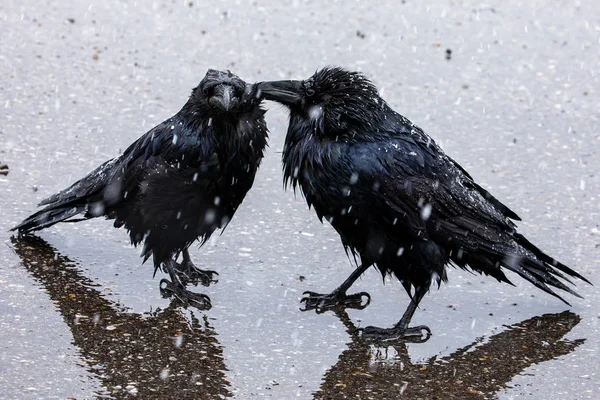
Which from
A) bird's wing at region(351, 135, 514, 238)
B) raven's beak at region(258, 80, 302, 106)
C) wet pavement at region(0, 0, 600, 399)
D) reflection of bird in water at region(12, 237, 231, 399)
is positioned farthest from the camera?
raven's beak at region(258, 80, 302, 106)

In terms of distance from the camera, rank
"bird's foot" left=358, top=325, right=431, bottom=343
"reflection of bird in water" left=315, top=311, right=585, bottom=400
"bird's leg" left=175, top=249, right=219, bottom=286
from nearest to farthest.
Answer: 1. "reflection of bird in water" left=315, top=311, right=585, bottom=400
2. "bird's foot" left=358, top=325, right=431, bottom=343
3. "bird's leg" left=175, top=249, right=219, bottom=286

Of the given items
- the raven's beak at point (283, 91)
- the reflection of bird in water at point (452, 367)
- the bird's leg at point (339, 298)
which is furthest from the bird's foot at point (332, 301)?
the raven's beak at point (283, 91)

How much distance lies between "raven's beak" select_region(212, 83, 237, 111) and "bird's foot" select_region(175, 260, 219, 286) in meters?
0.99

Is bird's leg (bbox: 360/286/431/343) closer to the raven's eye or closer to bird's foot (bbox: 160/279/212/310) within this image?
bird's foot (bbox: 160/279/212/310)

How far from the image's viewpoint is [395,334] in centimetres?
520

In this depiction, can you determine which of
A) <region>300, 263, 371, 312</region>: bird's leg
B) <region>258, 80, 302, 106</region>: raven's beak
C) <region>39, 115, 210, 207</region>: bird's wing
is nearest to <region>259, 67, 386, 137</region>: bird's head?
<region>258, 80, 302, 106</region>: raven's beak

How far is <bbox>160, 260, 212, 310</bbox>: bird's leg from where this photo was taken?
17.9ft

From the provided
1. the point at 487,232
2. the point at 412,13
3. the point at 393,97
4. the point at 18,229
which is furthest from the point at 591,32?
the point at 18,229

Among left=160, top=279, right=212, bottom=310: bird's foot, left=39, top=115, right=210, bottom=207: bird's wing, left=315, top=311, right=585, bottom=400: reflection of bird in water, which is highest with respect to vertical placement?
left=39, top=115, right=210, bottom=207: bird's wing

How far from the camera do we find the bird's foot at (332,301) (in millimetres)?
5488

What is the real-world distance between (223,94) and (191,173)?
44 centimetres

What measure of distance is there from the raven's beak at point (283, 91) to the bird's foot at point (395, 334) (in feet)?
3.98

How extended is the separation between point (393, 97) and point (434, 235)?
3.53 m

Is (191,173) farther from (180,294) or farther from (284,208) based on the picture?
(284,208)
